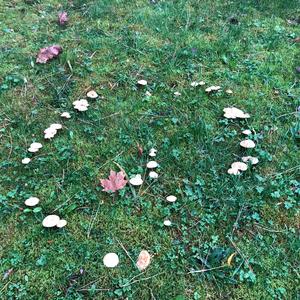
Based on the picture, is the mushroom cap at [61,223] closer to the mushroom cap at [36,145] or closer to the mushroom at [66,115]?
the mushroom cap at [36,145]

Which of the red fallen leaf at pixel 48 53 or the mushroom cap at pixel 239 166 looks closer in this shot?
the mushroom cap at pixel 239 166

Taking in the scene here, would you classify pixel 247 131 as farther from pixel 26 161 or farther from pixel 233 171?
pixel 26 161

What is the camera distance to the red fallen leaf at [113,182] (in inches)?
117

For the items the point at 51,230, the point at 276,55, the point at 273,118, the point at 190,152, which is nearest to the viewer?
the point at 51,230

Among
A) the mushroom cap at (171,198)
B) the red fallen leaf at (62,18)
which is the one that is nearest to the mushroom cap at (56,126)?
the mushroom cap at (171,198)

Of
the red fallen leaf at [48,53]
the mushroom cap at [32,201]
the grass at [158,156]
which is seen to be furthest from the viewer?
the red fallen leaf at [48,53]

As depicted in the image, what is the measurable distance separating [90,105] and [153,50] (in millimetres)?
1158

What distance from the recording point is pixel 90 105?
382 centimetres

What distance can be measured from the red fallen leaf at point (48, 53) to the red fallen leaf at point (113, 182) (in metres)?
1.93

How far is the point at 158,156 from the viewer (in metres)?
3.30

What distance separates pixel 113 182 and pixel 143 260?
67cm

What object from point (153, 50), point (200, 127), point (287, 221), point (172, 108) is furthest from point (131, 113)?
point (287, 221)

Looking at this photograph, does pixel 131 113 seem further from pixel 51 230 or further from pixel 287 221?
pixel 287 221

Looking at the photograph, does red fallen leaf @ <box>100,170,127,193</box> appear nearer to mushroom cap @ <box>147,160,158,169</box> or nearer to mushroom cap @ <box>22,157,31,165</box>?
mushroom cap @ <box>147,160,158,169</box>
